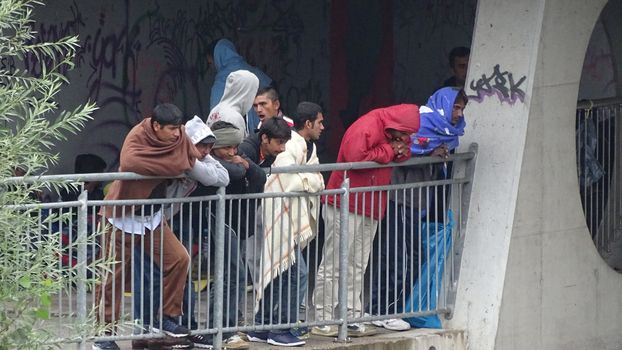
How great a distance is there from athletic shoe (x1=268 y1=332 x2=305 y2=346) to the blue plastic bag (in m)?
1.19

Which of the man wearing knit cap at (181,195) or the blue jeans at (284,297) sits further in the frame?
the blue jeans at (284,297)

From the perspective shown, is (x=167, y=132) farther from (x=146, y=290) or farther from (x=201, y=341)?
(x=201, y=341)

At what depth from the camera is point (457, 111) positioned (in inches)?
402

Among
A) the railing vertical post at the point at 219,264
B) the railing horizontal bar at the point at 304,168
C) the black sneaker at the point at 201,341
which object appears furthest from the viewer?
the black sneaker at the point at 201,341

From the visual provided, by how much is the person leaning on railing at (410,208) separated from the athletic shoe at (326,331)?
352 mm

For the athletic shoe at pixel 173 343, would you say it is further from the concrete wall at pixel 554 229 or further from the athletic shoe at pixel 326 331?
the concrete wall at pixel 554 229

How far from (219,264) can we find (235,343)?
0.57m

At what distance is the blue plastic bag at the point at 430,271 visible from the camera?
10.5 m

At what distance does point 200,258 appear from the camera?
9.08 meters

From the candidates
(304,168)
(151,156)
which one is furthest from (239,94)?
(151,156)

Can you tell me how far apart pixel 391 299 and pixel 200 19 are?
5509mm

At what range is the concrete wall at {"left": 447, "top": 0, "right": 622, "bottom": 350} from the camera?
10.5 metres

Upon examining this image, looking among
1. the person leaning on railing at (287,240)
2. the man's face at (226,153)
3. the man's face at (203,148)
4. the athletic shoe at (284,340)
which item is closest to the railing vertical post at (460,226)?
the person leaning on railing at (287,240)

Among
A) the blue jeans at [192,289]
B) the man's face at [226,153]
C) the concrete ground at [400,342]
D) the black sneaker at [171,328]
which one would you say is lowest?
the concrete ground at [400,342]
